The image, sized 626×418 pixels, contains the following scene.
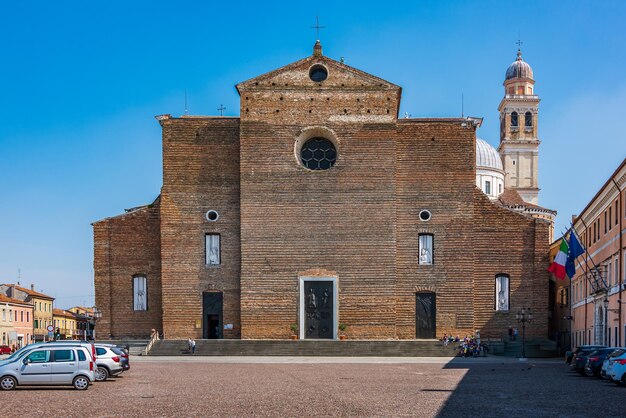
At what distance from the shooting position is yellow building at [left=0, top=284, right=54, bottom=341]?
284 feet

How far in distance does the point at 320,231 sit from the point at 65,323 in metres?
66.4

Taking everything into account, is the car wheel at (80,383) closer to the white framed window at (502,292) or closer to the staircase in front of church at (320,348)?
the staircase in front of church at (320,348)

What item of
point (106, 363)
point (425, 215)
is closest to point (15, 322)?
point (425, 215)

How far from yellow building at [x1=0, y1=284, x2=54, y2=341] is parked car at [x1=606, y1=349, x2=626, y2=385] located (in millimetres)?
68164

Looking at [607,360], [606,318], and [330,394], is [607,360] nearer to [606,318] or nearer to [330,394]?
[330,394]

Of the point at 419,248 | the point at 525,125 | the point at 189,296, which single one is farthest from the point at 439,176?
the point at 525,125

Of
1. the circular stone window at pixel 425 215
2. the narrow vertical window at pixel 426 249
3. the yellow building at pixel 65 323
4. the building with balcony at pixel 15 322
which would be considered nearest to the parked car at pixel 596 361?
the narrow vertical window at pixel 426 249

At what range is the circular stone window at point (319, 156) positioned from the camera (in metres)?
51.2

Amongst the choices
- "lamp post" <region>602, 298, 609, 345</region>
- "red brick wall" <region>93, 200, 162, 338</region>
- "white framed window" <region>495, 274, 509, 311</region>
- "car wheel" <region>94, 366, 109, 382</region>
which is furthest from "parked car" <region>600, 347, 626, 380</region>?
"red brick wall" <region>93, 200, 162, 338</region>

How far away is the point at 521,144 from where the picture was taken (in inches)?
3713

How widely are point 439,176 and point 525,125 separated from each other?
47097mm

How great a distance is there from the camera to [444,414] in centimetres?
1739

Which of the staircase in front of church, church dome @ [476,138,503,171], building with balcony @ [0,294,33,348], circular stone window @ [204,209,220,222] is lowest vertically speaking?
building with balcony @ [0,294,33,348]

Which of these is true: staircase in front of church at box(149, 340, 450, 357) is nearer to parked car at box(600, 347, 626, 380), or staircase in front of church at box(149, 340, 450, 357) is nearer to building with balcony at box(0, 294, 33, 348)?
parked car at box(600, 347, 626, 380)
